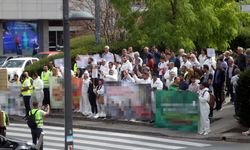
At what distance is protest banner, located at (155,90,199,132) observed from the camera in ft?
73.5

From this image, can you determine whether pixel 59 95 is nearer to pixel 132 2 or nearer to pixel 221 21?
pixel 132 2

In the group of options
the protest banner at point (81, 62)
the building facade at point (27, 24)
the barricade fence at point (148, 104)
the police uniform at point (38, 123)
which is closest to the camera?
the police uniform at point (38, 123)

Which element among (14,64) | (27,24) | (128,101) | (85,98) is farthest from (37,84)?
(27,24)

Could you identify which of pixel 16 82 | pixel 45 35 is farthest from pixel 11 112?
pixel 45 35

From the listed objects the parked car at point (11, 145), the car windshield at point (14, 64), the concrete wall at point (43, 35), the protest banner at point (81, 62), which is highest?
the concrete wall at point (43, 35)

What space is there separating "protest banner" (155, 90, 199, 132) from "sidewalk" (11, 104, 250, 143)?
263 mm

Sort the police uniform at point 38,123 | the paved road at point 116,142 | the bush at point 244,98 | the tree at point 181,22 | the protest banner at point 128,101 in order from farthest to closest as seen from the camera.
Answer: the tree at point 181,22, the protest banner at point 128,101, the bush at point 244,98, the paved road at point 116,142, the police uniform at point 38,123

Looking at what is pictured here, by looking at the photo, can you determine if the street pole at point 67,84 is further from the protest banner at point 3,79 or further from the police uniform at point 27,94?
the protest banner at point 3,79

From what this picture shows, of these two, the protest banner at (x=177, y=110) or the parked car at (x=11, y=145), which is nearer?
the parked car at (x=11, y=145)

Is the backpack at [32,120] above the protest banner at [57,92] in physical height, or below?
below

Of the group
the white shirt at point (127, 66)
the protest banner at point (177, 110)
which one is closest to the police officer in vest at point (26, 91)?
the white shirt at point (127, 66)

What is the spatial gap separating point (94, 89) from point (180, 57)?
11.9 feet

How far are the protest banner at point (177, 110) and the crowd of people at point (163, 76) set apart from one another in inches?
13.0

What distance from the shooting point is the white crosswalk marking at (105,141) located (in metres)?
20.5
